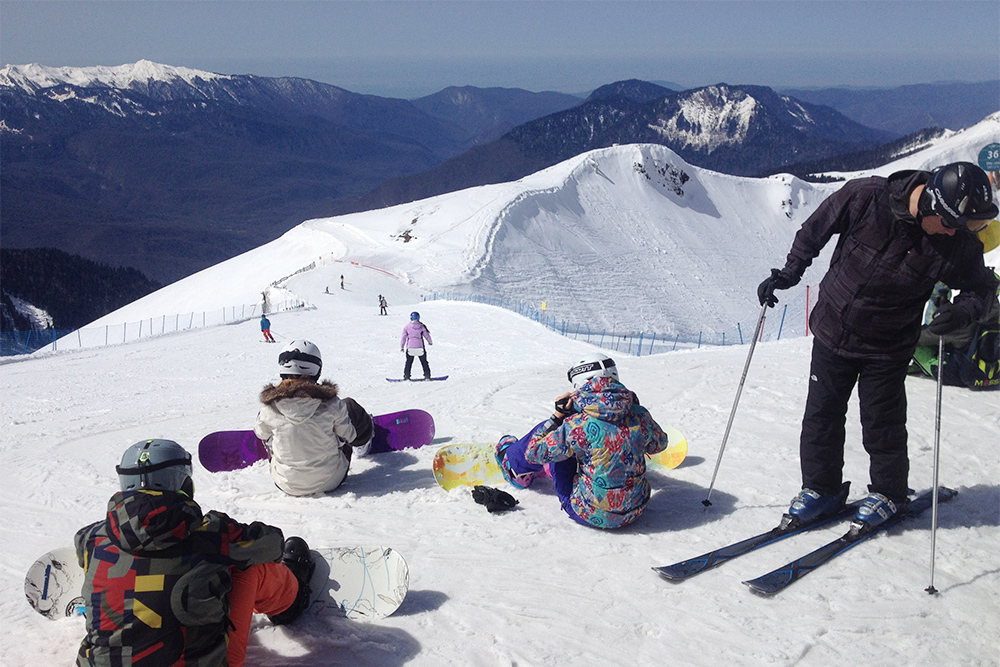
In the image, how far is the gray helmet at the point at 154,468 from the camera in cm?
260

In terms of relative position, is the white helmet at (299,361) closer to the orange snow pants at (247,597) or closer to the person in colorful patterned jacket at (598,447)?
the person in colorful patterned jacket at (598,447)

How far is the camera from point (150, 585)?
8.30 feet

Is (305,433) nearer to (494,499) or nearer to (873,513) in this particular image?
(494,499)

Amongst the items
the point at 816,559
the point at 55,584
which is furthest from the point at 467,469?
the point at 55,584

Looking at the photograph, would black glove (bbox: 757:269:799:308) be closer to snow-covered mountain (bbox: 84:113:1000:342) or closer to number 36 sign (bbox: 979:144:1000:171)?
number 36 sign (bbox: 979:144:1000:171)

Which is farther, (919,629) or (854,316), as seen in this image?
(854,316)

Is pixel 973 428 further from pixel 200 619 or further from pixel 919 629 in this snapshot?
pixel 200 619

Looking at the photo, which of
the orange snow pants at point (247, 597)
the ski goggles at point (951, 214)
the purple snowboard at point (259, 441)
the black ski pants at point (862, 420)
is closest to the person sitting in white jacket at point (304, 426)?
the purple snowboard at point (259, 441)

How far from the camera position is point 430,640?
128 inches

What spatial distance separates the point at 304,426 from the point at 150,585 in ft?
7.52

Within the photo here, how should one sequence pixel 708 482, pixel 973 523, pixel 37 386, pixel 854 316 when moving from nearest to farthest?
1. pixel 854 316
2. pixel 973 523
3. pixel 708 482
4. pixel 37 386

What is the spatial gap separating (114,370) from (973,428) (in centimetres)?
1600

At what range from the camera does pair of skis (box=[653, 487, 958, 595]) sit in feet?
11.8

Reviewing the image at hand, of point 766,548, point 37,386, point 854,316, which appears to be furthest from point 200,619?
point 37,386
